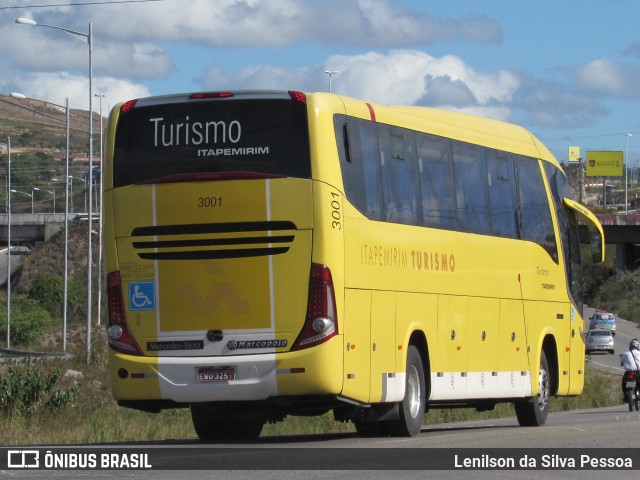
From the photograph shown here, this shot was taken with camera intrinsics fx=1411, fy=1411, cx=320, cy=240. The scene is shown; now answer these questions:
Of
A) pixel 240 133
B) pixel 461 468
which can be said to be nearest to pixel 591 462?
pixel 461 468

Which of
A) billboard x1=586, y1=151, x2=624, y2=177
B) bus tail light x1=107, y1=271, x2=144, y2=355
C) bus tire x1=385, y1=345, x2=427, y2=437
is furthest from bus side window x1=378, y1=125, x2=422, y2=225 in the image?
billboard x1=586, y1=151, x2=624, y2=177

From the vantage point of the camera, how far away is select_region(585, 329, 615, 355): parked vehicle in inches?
2847

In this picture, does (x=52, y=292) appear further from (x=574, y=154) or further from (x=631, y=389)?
(x=574, y=154)

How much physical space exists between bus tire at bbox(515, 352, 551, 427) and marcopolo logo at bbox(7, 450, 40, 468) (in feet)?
30.9

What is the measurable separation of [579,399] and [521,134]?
68.0 feet

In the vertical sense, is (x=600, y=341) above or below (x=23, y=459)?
above

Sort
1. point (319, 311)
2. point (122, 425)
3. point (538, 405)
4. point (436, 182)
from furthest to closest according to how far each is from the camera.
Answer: point (122, 425)
point (538, 405)
point (436, 182)
point (319, 311)

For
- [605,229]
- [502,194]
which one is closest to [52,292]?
[605,229]

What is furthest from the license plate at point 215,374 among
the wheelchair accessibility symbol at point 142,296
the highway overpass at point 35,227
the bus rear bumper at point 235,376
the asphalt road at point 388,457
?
the highway overpass at point 35,227

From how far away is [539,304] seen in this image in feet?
73.1

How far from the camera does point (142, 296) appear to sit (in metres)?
16.1

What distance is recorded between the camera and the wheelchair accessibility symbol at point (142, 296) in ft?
52.7

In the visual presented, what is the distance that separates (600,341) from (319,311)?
193 ft

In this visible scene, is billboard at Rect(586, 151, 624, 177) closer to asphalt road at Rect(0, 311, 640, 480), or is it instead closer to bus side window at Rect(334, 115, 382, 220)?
asphalt road at Rect(0, 311, 640, 480)
